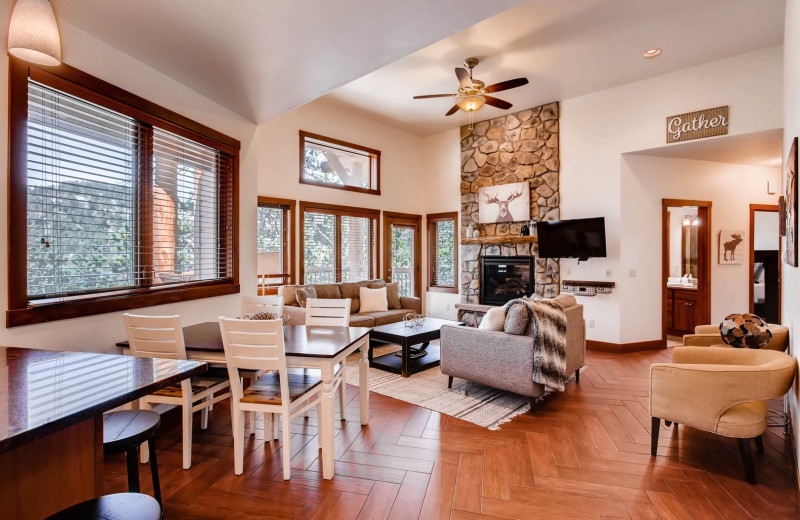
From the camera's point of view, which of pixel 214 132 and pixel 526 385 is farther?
pixel 214 132

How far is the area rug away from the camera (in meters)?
3.20

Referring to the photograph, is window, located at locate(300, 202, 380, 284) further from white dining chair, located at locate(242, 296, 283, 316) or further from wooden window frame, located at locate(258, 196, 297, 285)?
white dining chair, located at locate(242, 296, 283, 316)

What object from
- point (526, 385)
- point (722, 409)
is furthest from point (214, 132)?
point (722, 409)

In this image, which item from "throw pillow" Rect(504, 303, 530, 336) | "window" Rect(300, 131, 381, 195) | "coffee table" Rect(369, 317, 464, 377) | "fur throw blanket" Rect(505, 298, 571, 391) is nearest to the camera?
"fur throw blanket" Rect(505, 298, 571, 391)

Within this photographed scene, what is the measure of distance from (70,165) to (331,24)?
1729 mm

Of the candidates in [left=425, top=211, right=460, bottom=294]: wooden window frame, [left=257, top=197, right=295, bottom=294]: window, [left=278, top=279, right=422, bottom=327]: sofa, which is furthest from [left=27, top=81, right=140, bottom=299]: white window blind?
[left=425, top=211, right=460, bottom=294]: wooden window frame

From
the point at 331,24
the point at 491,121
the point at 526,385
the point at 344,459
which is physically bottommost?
the point at 344,459

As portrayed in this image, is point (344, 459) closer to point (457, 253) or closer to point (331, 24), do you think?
point (331, 24)

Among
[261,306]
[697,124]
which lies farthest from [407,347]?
[697,124]

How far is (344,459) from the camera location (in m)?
2.50

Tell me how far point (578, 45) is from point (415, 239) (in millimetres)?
4225

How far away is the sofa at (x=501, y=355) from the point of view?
3.20 metres

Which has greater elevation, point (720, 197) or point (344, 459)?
point (720, 197)

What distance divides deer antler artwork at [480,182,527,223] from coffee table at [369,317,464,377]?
256 cm
